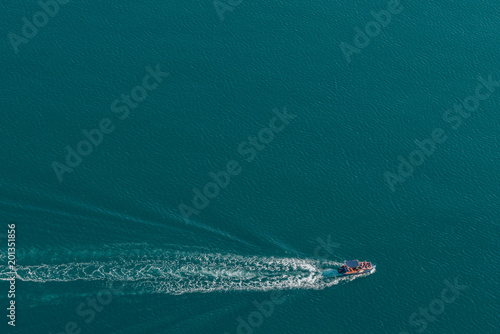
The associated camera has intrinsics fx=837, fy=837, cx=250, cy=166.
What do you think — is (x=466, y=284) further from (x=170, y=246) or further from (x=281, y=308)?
(x=170, y=246)

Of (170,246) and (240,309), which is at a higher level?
(170,246)

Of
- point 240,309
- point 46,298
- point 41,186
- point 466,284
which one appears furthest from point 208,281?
point 466,284

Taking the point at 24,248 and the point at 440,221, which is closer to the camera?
the point at 24,248

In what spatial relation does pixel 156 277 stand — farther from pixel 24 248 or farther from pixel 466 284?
pixel 466 284

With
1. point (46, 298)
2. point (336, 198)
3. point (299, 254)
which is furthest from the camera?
point (336, 198)

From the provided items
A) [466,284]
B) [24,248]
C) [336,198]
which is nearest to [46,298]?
[24,248]

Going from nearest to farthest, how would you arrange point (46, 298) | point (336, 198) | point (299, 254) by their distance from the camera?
point (46, 298) < point (299, 254) < point (336, 198)
